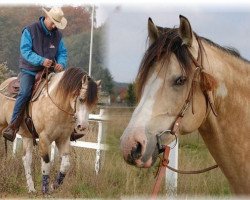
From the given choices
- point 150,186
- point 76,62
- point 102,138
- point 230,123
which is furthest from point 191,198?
point 76,62

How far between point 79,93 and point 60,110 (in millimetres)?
476

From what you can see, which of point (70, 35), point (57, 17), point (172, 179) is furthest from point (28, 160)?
point (172, 179)

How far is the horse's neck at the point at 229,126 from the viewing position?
11.4 ft

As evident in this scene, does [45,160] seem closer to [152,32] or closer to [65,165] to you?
[65,165]

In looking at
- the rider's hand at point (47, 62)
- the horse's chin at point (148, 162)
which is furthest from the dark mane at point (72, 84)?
the horse's chin at point (148, 162)

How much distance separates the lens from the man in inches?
311

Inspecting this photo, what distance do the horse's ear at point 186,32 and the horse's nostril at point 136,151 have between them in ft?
2.71

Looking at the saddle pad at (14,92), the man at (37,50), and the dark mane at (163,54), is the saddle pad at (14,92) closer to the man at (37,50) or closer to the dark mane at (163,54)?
the man at (37,50)

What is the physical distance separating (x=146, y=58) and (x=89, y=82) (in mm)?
4476

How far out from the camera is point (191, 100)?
3348 mm

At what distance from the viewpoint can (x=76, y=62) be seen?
985 centimetres

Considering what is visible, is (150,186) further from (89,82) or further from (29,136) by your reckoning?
(29,136)

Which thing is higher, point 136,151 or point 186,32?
point 186,32

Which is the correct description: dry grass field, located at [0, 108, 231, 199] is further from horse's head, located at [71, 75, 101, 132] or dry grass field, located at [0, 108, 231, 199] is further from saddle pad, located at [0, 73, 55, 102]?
saddle pad, located at [0, 73, 55, 102]
